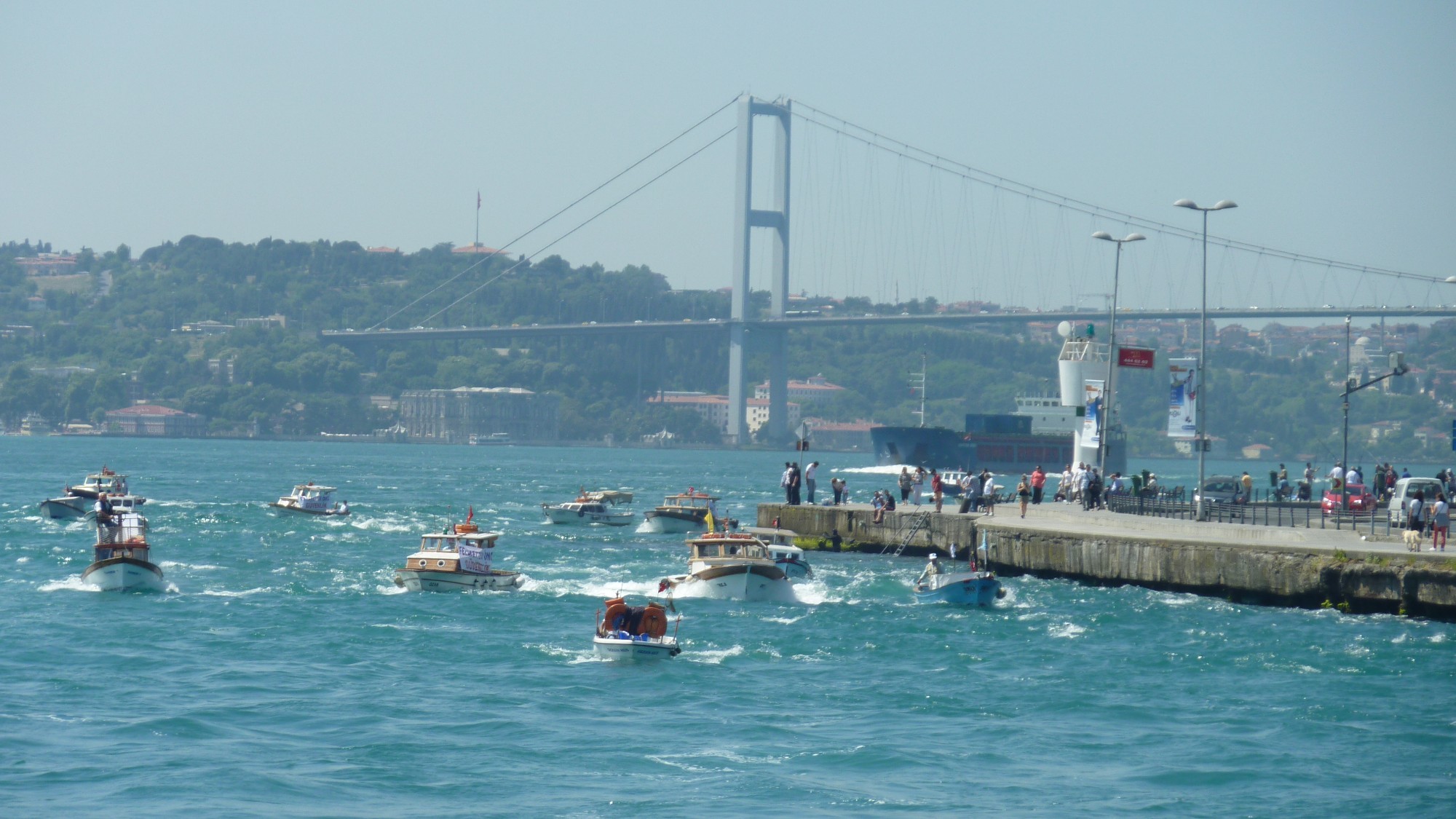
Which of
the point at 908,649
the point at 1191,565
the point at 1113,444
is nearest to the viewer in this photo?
the point at 908,649

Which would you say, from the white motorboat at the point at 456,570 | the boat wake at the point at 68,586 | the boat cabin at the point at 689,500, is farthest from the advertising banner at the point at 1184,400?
the boat wake at the point at 68,586

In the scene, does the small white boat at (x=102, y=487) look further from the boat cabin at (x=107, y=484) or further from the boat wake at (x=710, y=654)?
the boat wake at (x=710, y=654)

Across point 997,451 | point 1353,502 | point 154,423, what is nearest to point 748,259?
point 997,451

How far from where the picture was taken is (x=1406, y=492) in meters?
31.2

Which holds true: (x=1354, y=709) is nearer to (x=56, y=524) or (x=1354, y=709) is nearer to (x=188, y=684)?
(x=188, y=684)

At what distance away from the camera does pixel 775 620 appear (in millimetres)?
25922

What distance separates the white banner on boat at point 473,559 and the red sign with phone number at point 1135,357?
52.2ft

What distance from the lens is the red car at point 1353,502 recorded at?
32781mm

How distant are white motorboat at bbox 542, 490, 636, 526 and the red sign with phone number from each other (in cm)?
1640

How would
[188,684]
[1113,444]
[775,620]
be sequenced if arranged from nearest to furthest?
[188,684] → [775,620] → [1113,444]

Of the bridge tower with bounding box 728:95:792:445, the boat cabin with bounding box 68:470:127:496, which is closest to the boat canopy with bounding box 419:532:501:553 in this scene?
the boat cabin with bounding box 68:470:127:496

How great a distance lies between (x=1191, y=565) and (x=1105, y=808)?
13.1 meters

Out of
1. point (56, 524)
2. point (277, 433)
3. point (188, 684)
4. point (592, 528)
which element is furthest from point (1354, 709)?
point (277, 433)

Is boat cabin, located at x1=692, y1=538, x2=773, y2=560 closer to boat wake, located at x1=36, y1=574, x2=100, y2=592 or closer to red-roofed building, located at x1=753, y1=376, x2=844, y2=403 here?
boat wake, located at x1=36, y1=574, x2=100, y2=592
